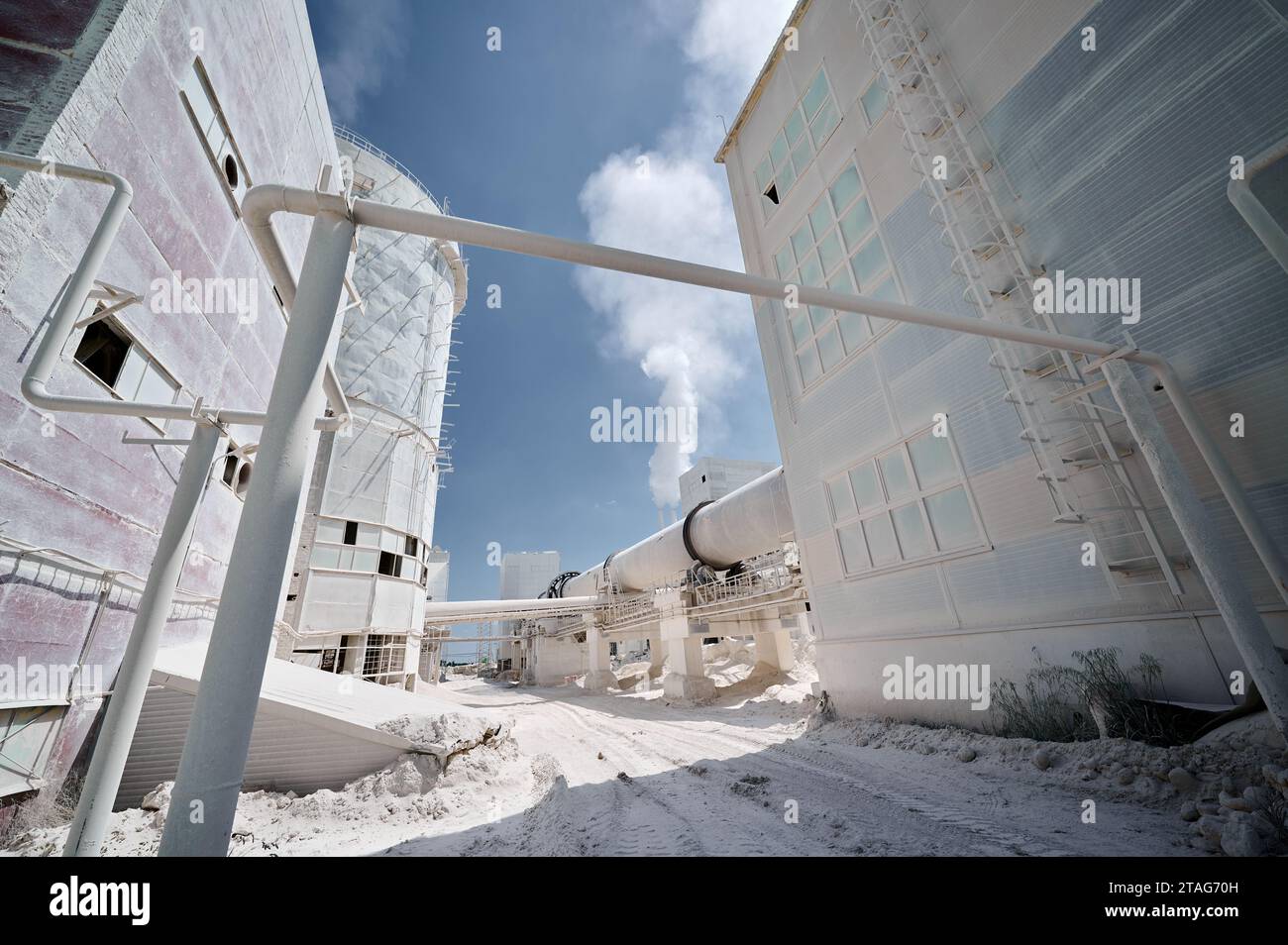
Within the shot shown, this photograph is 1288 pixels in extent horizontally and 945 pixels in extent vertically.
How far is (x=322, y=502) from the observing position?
753 inches

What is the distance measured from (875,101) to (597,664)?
82.0 ft

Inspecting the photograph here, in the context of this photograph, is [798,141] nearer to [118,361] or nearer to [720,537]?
[720,537]

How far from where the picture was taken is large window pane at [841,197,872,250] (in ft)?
34.9

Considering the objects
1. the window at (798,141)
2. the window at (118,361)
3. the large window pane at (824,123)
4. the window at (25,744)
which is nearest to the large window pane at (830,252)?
the window at (798,141)

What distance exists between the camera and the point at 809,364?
1188cm

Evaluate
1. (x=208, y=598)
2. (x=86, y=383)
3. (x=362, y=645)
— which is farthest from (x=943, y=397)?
(x=362, y=645)

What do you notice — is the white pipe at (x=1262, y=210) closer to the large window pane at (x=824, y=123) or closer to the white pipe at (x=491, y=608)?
the large window pane at (x=824, y=123)

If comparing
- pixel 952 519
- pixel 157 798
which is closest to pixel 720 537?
pixel 952 519

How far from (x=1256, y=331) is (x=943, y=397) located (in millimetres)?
3632

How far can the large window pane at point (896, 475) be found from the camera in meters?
9.30

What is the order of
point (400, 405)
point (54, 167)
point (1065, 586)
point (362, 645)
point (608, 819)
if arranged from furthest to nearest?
point (400, 405) < point (362, 645) < point (1065, 586) < point (608, 819) < point (54, 167)

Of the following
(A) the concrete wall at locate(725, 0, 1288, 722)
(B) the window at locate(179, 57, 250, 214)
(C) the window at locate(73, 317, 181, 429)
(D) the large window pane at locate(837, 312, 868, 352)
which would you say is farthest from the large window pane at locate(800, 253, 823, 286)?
(C) the window at locate(73, 317, 181, 429)

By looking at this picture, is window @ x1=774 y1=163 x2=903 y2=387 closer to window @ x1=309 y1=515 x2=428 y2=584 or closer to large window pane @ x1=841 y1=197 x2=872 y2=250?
large window pane @ x1=841 y1=197 x2=872 y2=250
